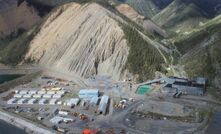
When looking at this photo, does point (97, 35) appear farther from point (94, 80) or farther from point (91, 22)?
point (94, 80)

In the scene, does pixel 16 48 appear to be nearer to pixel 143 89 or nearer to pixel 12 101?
pixel 12 101

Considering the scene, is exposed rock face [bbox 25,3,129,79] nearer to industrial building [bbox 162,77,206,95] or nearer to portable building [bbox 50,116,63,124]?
industrial building [bbox 162,77,206,95]

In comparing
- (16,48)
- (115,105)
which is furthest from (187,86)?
(16,48)

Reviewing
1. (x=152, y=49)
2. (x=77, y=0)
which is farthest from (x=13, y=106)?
(x=77, y=0)

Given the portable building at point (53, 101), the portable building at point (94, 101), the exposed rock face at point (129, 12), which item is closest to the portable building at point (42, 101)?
the portable building at point (53, 101)

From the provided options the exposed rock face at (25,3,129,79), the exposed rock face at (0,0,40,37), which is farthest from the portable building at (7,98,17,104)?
the exposed rock face at (0,0,40,37)

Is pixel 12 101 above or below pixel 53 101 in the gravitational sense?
below

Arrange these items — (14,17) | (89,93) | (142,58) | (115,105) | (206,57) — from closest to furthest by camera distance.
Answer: (115,105) < (89,93) < (142,58) < (206,57) < (14,17)
